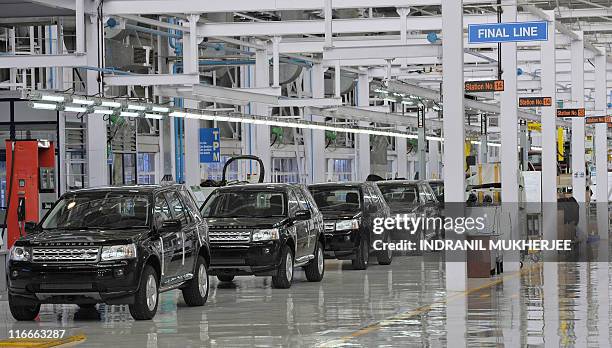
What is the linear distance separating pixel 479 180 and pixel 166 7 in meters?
13.2

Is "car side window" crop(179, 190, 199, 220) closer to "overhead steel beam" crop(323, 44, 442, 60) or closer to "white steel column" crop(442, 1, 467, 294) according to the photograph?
"white steel column" crop(442, 1, 467, 294)

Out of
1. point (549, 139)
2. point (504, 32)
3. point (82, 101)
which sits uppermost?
point (504, 32)

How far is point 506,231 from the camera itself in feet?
80.3

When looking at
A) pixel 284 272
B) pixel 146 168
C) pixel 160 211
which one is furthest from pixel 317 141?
pixel 160 211

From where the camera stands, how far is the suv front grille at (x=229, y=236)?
2017 cm

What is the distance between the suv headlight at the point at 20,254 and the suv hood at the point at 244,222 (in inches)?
194

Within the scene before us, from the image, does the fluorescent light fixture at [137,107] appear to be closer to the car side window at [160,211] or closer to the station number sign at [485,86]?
the station number sign at [485,86]

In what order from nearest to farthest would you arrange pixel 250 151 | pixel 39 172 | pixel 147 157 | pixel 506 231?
pixel 506 231 < pixel 39 172 < pixel 147 157 < pixel 250 151

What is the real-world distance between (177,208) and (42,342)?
13.3 ft

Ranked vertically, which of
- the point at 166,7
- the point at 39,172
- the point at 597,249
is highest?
the point at 166,7

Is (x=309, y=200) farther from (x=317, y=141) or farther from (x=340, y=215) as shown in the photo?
(x=317, y=141)

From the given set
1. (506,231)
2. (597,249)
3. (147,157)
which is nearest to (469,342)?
(506,231)

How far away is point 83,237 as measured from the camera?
1564 centimetres

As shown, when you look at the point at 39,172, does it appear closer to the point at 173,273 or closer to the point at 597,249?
the point at 173,273
